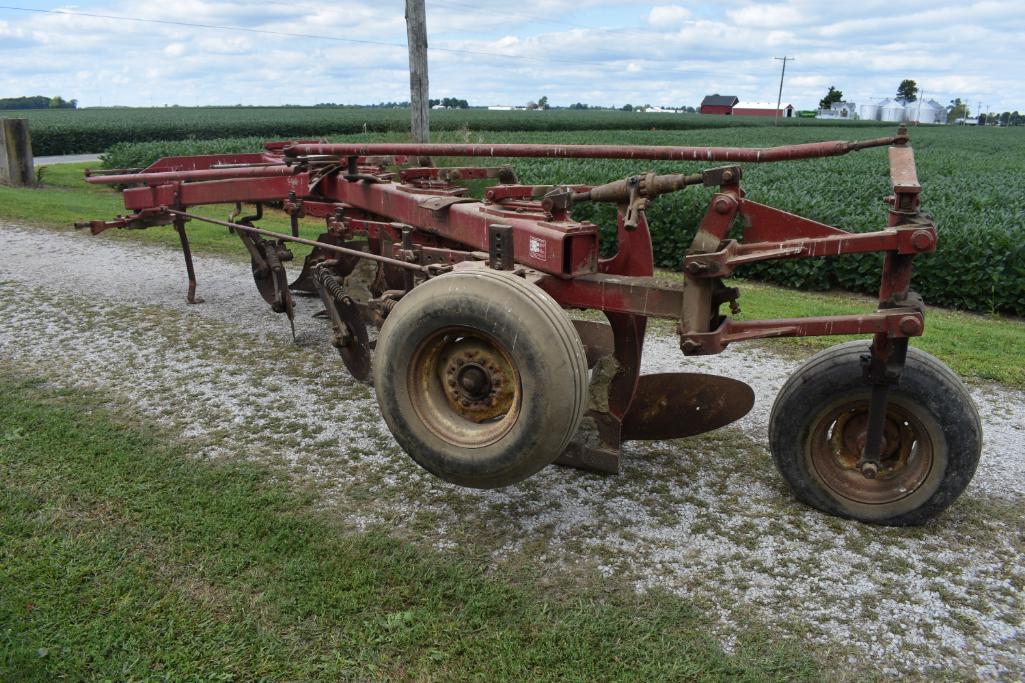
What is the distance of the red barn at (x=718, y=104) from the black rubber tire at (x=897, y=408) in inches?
3731

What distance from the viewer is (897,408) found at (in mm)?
3811

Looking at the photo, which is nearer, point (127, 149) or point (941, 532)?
point (941, 532)

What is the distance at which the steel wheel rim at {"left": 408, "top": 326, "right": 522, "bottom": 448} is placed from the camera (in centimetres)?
349

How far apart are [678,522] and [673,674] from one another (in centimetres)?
114

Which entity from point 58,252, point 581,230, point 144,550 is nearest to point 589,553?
point 581,230

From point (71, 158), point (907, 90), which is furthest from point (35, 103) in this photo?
point (907, 90)

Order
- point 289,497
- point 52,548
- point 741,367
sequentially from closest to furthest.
→ point 52,548, point 289,497, point 741,367

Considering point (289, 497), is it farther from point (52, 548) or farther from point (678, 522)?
point (678, 522)

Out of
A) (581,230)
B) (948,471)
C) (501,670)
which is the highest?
(581,230)

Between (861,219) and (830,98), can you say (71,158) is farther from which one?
(830,98)

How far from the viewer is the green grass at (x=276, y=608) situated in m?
2.91

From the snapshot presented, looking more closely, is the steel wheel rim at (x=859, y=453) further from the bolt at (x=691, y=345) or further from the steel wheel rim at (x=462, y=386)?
the steel wheel rim at (x=462, y=386)

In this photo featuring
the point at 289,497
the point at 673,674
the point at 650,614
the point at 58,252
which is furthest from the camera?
the point at 58,252

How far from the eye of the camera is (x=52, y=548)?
11.8 ft
